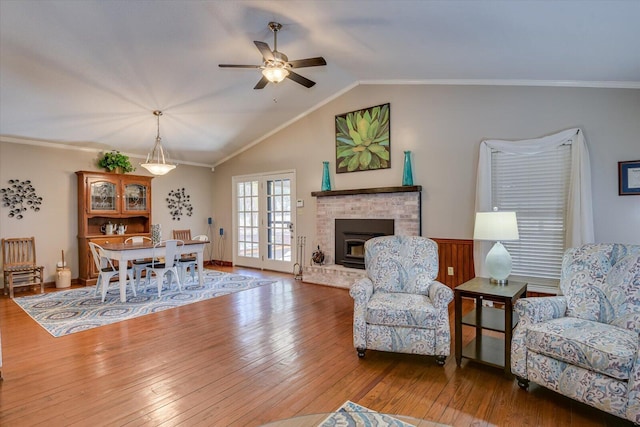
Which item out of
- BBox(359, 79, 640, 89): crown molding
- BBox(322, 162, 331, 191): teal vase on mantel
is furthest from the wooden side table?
BBox(322, 162, 331, 191): teal vase on mantel

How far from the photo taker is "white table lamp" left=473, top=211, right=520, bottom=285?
2.78 m

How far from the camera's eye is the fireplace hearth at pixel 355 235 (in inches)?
206

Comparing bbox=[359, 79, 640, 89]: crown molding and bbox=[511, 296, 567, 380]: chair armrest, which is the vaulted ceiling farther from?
bbox=[511, 296, 567, 380]: chair armrest

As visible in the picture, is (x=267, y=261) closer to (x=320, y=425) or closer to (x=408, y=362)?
(x=408, y=362)

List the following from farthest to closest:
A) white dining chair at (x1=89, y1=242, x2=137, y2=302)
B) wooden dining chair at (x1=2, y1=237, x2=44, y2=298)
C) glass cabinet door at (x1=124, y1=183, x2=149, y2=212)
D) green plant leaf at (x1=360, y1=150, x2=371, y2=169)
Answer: glass cabinet door at (x1=124, y1=183, x2=149, y2=212) → green plant leaf at (x1=360, y1=150, x2=371, y2=169) → wooden dining chair at (x1=2, y1=237, x2=44, y2=298) → white dining chair at (x1=89, y1=242, x2=137, y2=302)

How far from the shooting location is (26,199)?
5340 millimetres

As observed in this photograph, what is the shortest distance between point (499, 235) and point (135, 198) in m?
6.19

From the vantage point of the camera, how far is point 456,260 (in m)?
4.56

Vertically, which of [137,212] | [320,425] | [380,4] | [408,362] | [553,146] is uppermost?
[380,4]

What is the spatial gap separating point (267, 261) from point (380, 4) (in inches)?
206

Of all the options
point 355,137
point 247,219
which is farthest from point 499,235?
point 247,219

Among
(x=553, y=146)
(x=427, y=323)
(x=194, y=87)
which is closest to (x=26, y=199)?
(x=194, y=87)

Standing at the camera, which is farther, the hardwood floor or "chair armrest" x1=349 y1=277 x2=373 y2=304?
"chair armrest" x1=349 y1=277 x2=373 y2=304

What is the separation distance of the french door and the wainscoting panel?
284 centimetres
